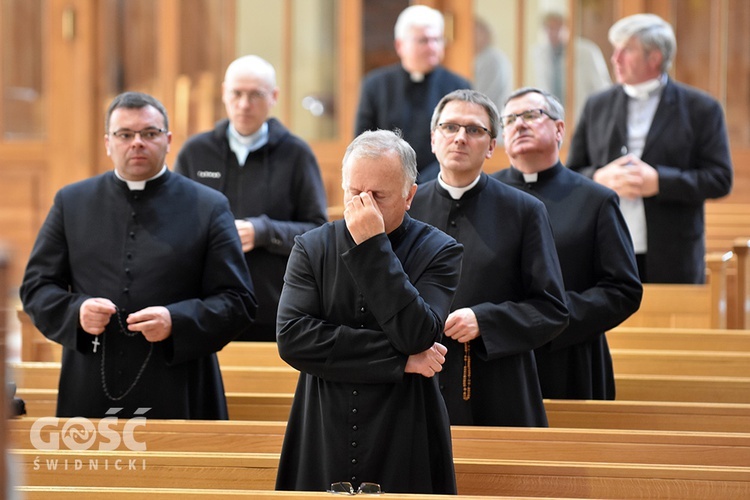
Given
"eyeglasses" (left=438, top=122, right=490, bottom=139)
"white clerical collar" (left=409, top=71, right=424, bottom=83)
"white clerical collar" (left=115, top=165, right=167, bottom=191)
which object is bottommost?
"white clerical collar" (left=115, top=165, right=167, bottom=191)

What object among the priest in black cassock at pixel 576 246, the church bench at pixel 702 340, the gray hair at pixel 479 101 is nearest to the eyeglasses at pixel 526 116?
the priest in black cassock at pixel 576 246

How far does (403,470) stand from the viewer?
122 inches

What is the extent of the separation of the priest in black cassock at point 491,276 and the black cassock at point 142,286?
819 mm

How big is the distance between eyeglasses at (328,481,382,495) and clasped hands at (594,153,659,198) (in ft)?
9.49

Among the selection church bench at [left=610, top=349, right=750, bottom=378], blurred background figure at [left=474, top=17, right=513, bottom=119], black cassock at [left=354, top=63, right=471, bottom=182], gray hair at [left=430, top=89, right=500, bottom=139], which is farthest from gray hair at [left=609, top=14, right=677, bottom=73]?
blurred background figure at [left=474, top=17, right=513, bottom=119]

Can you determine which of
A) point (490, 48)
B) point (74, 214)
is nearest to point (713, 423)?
point (74, 214)

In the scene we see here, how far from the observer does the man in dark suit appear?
217 inches

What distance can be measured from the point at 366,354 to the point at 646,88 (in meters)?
3.25

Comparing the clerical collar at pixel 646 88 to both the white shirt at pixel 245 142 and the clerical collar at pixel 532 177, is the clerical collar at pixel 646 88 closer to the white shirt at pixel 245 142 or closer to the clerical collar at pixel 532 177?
the clerical collar at pixel 532 177

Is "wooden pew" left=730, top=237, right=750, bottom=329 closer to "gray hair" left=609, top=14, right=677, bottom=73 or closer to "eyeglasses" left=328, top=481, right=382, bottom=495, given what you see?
"gray hair" left=609, top=14, right=677, bottom=73

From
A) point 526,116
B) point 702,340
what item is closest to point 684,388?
point 702,340

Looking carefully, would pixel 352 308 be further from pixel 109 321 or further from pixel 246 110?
pixel 246 110

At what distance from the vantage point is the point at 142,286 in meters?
4.25

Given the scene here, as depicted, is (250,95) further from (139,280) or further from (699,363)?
(699,363)
